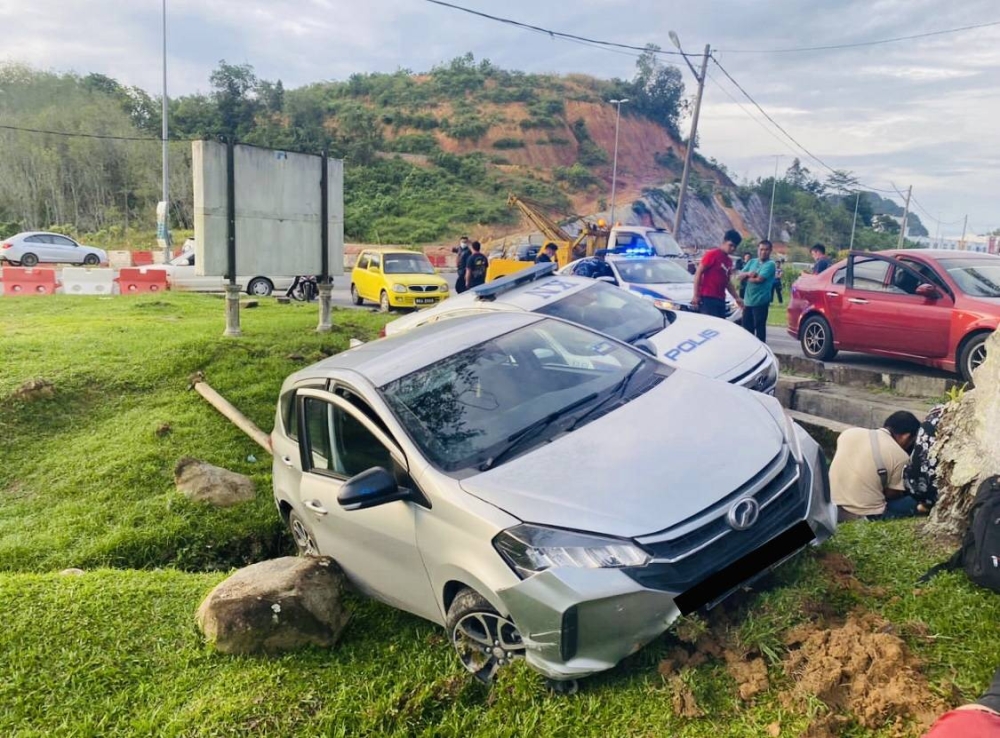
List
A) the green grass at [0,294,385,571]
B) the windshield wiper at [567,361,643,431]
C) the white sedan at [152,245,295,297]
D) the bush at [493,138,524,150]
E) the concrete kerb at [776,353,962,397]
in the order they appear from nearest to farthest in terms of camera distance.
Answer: the windshield wiper at [567,361,643,431] < the green grass at [0,294,385,571] < the concrete kerb at [776,353,962,397] < the white sedan at [152,245,295,297] < the bush at [493,138,524,150]

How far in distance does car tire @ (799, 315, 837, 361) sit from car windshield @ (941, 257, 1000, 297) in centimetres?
158

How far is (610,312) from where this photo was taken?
6797mm

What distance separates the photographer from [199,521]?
603cm

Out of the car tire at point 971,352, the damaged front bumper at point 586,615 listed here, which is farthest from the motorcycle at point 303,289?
the damaged front bumper at point 586,615

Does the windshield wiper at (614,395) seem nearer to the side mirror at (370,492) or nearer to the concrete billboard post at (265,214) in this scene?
the side mirror at (370,492)

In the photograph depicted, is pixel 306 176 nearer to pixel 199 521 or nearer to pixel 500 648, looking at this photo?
pixel 199 521

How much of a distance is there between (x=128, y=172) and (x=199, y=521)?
56252 millimetres

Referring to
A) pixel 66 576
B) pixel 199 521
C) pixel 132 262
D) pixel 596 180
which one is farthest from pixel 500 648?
pixel 596 180

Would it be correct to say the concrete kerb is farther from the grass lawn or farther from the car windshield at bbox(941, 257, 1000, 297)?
the grass lawn

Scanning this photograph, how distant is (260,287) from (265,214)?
8884 mm

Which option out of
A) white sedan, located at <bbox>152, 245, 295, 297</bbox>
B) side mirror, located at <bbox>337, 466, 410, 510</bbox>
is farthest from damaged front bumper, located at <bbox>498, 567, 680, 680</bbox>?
white sedan, located at <bbox>152, 245, 295, 297</bbox>

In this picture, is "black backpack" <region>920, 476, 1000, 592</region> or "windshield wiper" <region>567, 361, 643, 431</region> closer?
"black backpack" <region>920, 476, 1000, 592</region>

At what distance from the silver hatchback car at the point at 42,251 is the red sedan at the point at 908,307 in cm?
2855

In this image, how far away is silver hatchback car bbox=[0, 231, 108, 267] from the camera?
1075 inches
